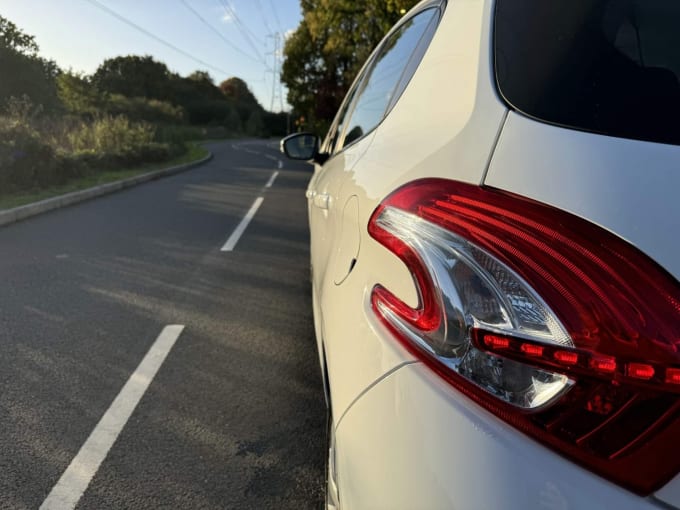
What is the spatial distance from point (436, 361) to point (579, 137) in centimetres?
51

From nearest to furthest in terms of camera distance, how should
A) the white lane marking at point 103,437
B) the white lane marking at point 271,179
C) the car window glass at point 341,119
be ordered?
the white lane marking at point 103,437 → the car window glass at point 341,119 → the white lane marking at point 271,179

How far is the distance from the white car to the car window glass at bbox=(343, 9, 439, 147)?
589 millimetres

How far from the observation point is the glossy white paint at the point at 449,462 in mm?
806

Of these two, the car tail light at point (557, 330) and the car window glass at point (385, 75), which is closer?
the car tail light at point (557, 330)

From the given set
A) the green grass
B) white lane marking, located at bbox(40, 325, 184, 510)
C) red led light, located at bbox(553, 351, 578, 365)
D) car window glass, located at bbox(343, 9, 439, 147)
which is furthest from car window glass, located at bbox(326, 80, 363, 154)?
the green grass

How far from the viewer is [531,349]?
0.89 metres

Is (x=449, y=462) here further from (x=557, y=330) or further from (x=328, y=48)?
(x=328, y=48)

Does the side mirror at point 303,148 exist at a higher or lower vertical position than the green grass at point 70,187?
higher

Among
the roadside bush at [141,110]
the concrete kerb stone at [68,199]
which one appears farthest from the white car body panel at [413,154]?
the roadside bush at [141,110]

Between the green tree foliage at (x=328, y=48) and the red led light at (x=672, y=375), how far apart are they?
484 inches

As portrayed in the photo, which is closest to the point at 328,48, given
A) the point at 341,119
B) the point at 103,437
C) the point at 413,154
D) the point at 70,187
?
the point at 70,187

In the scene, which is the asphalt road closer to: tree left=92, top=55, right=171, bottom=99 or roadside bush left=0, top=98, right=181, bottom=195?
roadside bush left=0, top=98, right=181, bottom=195

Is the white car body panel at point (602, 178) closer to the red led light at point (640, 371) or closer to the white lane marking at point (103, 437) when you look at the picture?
the red led light at point (640, 371)

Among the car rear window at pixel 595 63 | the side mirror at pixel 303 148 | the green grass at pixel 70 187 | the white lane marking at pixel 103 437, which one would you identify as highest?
the car rear window at pixel 595 63
